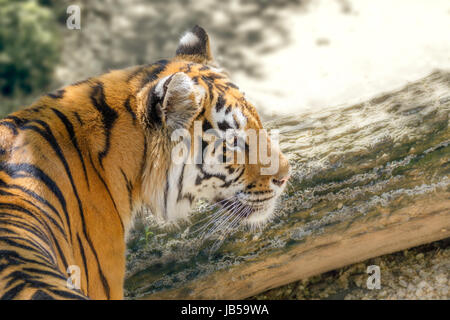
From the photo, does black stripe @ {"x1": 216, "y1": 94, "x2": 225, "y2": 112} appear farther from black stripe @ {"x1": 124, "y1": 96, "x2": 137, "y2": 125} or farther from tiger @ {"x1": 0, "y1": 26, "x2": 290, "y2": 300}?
black stripe @ {"x1": 124, "y1": 96, "x2": 137, "y2": 125}

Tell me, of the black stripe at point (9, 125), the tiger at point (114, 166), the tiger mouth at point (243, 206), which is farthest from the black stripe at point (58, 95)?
the tiger mouth at point (243, 206)

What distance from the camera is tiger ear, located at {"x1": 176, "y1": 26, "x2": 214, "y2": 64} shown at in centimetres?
255

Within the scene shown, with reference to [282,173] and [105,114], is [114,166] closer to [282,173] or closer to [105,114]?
[105,114]

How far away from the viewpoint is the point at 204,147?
2.22 meters

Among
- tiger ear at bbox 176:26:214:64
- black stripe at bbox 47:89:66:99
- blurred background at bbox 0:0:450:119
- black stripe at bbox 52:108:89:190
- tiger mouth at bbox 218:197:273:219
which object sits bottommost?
tiger mouth at bbox 218:197:273:219

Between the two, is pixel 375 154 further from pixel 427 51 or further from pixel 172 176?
pixel 427 51

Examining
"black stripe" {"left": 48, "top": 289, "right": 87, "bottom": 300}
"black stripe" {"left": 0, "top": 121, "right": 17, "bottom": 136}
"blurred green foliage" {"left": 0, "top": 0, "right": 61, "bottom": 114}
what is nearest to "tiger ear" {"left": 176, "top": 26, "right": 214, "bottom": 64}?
"black stripe" {"left": 0, "top": 121, "right": 17, "bottom": 136}

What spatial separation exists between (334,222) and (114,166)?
1.16m

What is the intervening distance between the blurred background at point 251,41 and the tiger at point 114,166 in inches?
91.0

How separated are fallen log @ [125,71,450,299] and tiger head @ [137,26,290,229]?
0.31m

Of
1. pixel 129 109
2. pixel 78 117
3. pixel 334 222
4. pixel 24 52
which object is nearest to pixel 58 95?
pixel 78 117

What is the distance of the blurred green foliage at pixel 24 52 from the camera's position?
584 centimetres

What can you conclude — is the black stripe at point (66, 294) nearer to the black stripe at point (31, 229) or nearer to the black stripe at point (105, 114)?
the black stripe at point (31, 229)

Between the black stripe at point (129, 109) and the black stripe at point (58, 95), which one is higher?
the black stripe at point (58, 95)
